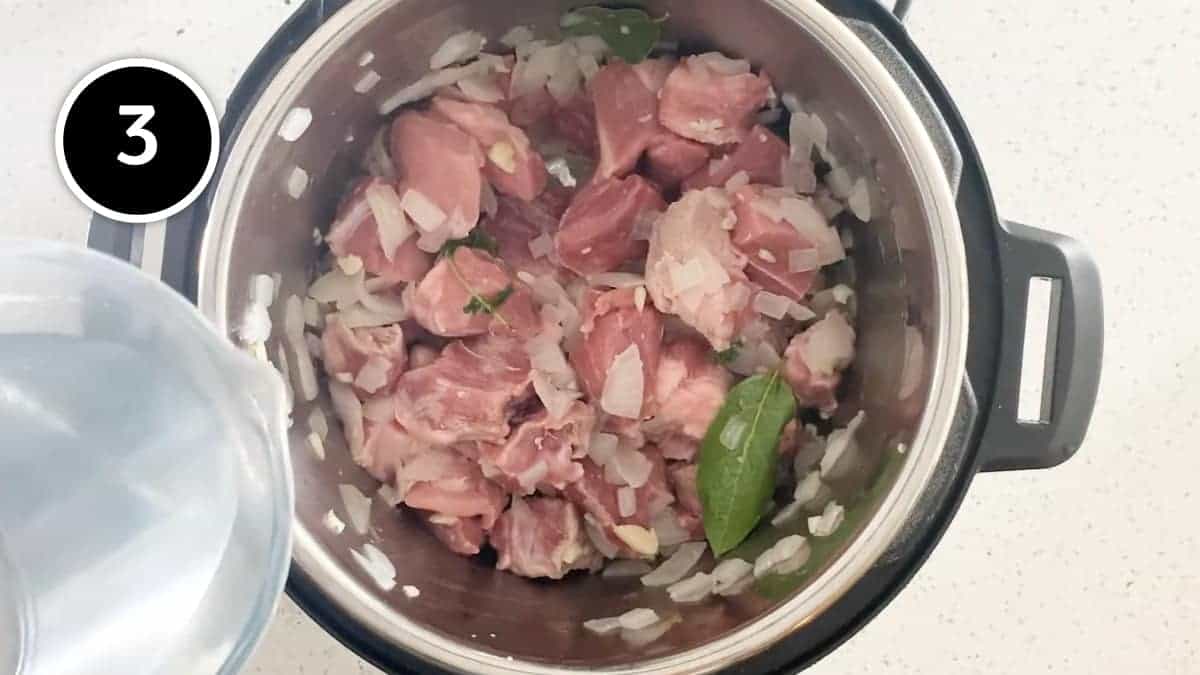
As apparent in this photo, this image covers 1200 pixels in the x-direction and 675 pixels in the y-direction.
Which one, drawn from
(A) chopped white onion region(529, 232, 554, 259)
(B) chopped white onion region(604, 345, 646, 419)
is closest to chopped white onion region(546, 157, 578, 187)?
(A) chopped white onion region(529, 232, 554, 259)

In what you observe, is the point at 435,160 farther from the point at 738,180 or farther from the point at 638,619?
the point at 638,619

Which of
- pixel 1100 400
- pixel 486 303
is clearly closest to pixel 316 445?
pixel 486 303

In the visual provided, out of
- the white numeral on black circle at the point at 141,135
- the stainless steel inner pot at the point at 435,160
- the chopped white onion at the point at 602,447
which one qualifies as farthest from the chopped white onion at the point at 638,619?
the white numeral on black circle at the point at 141,135

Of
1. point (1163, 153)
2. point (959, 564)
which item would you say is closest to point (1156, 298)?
point (1163, 153)

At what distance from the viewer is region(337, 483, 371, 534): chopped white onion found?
2.31ft

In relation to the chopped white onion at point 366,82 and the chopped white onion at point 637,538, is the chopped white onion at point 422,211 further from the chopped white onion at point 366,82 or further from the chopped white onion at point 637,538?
the chopped white onion at point 637,538

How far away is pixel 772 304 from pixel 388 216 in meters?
0.28

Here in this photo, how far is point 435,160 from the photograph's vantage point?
0.73 metres

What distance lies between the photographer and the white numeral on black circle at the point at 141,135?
71 cm

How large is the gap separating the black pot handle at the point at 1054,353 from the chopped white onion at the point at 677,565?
21 cm

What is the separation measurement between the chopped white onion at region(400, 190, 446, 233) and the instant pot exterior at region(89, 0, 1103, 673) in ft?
0.28

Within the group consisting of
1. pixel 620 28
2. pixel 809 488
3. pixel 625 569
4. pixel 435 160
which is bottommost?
pixel 625 569

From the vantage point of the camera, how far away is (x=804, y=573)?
2.15 ft

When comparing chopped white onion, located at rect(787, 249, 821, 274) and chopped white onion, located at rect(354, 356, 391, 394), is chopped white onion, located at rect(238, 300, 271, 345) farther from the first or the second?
chopped white onion, located at rect(787, 249, 821, 274)
